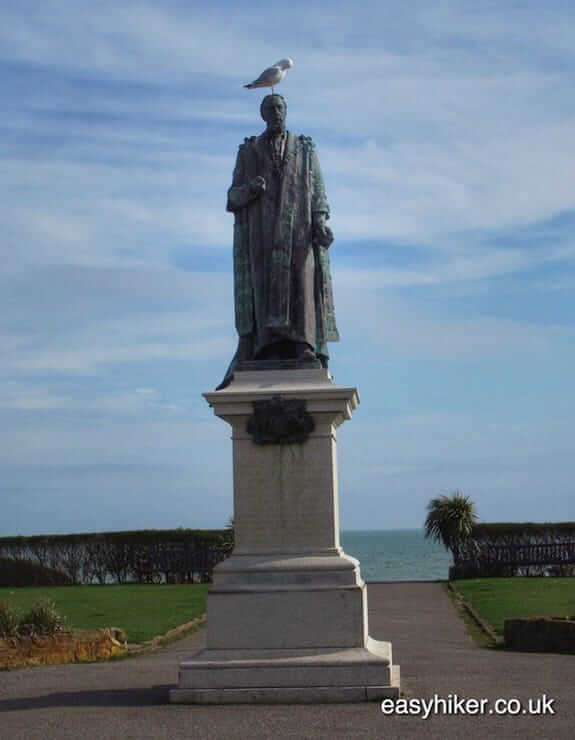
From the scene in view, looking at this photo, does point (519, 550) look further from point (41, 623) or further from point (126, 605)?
point (41, 623)

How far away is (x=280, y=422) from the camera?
35.9 feet

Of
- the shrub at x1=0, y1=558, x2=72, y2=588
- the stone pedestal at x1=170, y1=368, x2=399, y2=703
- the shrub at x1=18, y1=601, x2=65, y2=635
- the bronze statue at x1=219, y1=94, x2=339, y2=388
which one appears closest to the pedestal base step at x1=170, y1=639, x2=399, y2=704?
the stone pedestal at x1=170, y1=368, x2=399, y2=703

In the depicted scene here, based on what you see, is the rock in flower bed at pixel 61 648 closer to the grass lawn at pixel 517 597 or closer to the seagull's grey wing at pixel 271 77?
the grass lawn at pixel 517 597

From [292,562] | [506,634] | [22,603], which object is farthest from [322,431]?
[22,603]

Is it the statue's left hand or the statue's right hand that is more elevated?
the statue's right hand

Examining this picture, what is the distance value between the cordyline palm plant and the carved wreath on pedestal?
1016 inches

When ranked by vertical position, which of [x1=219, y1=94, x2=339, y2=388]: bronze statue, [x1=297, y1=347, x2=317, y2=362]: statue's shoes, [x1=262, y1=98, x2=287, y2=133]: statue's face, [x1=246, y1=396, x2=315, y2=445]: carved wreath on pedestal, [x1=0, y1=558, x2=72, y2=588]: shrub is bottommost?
[x1=0, y1=558, x2=72, y2=588]: shrub

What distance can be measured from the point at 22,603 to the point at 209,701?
55.7ft

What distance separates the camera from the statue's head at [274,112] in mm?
12312

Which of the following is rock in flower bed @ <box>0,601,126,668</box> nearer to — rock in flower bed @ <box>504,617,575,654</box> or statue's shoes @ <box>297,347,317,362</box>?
rock in flower bed @ <box>504,617,575,654</box>

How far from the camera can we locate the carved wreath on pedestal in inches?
431

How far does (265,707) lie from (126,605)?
51.7 ft

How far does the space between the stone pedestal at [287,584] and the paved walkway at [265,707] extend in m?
0.32

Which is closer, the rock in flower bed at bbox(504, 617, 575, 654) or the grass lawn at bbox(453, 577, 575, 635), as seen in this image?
the rock in flower bed at bbox(504, 617, 575, 654)
